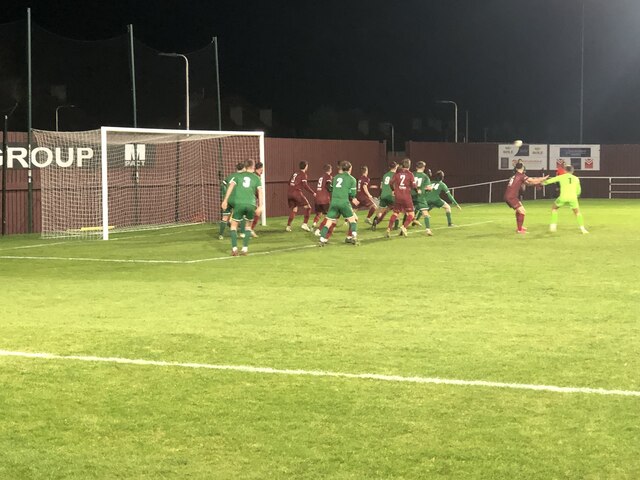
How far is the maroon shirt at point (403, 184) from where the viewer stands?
23.6 m

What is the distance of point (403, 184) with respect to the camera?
23625mm

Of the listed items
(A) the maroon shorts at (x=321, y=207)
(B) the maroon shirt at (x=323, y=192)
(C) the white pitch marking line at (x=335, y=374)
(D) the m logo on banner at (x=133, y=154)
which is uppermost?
(D) the m logo on banner at (x=133, y=154)

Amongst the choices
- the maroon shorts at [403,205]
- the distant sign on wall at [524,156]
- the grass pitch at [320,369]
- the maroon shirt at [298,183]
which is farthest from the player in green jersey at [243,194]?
the distant sign on wall at [524,156]

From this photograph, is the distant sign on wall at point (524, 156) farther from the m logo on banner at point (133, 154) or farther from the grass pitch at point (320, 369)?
the grass pitch at point (320, 369)

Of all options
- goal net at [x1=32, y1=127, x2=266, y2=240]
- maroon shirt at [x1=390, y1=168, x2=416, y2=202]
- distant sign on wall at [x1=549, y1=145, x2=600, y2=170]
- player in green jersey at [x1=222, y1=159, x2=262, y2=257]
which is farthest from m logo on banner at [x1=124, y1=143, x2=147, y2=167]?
distant sign on wall at [x1=549, y1=145, x2=600, y2=170]

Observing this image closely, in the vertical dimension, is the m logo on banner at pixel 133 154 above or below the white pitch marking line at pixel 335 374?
above

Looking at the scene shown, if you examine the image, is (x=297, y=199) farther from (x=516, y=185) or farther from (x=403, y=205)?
(x=516, y=185)

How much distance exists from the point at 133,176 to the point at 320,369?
72.6ft

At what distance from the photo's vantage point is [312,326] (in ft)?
35.1

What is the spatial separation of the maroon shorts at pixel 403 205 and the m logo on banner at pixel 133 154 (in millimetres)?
9187

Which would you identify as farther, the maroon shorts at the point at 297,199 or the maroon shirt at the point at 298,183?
the maroon shorts at the point at 297,199

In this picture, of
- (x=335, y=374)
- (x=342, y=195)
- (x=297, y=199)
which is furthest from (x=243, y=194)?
(x=335, y=374)

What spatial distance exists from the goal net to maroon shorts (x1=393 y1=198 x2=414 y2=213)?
20.3 ft

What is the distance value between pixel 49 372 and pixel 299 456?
10.5 feet
